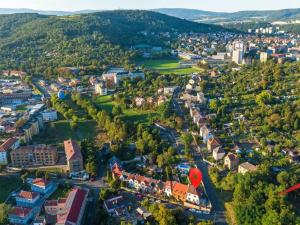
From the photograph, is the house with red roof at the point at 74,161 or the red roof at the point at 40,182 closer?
the red roof at the point at 40,182

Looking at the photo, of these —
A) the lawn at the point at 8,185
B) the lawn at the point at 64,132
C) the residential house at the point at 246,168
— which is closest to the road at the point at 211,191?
the residential house at the point at 246,168

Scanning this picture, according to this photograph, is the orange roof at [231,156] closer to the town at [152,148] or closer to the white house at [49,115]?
the town at [152,148]

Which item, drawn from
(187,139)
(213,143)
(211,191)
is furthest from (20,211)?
(213,143)

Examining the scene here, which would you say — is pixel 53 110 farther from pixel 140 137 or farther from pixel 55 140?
pixel 140 137

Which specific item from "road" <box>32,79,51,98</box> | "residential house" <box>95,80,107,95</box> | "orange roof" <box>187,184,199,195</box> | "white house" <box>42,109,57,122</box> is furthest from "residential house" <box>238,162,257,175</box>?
"road" <box>32,79,51,98</box>

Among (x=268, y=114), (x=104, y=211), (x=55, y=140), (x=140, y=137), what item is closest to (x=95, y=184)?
(x=104, y=211)

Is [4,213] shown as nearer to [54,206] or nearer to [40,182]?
[54,206]
